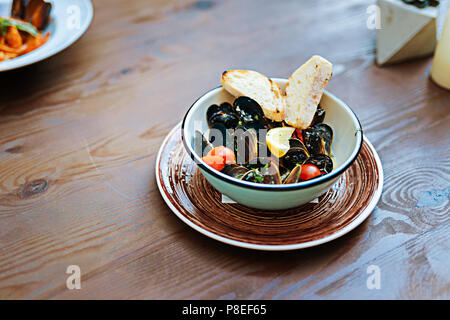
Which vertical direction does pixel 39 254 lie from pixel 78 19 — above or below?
below

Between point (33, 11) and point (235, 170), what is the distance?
0.89 m

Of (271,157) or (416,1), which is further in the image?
(416,1)

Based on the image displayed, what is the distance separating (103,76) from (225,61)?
36 centimetres

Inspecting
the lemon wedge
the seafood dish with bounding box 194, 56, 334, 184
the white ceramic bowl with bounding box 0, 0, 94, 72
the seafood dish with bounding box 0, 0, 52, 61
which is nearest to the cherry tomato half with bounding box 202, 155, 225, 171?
the seafood dish with bounding box 194, 56, 334, 184

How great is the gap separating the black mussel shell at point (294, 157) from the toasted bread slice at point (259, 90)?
0.35 ft

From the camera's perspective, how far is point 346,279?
0.64 metres

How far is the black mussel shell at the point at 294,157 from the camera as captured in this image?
74 centimetres

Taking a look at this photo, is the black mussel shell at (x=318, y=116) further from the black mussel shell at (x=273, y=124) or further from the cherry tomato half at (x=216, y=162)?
the cherry tomato half at (x=216, y=162)

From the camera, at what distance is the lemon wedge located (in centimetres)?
75

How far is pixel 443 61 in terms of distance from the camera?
1.06m

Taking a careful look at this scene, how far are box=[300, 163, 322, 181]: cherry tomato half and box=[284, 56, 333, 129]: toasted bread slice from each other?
0.41ft

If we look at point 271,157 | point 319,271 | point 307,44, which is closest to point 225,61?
point 307,44
